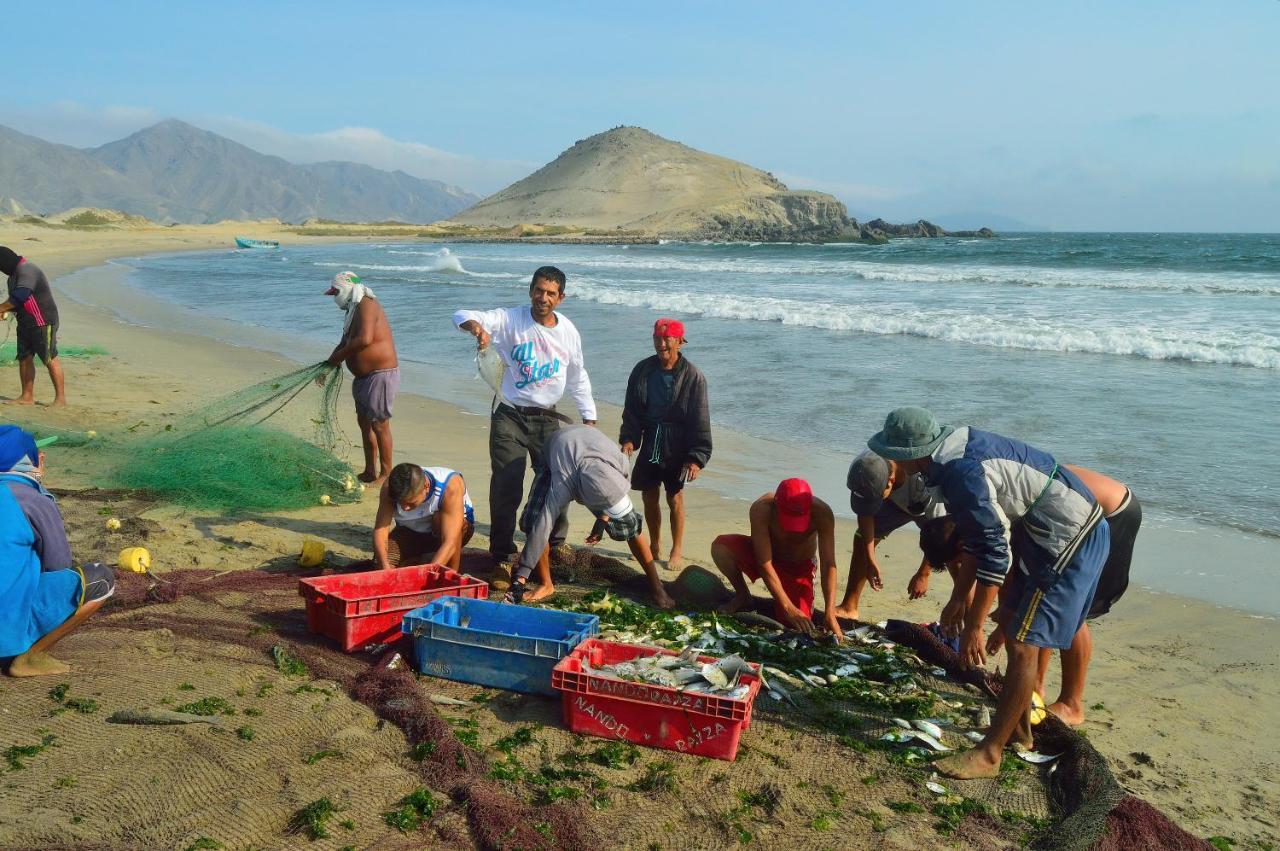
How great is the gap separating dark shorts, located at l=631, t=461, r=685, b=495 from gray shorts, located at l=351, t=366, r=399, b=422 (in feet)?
7.87

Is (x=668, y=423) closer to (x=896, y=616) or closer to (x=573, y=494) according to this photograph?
(x=573, y=494)

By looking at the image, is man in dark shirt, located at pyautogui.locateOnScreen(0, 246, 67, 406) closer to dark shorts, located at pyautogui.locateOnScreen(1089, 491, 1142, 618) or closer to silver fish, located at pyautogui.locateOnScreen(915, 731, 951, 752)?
silver fish, located at pyautogui.locateOnScreen(915, 731, 951, 752)

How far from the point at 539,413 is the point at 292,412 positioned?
3204 mm

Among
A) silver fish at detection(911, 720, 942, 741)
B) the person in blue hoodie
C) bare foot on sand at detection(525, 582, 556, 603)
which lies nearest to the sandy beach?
the person in blue hoodie

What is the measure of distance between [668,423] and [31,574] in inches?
147

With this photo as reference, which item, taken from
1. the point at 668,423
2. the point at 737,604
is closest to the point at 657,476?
the point at 668,423

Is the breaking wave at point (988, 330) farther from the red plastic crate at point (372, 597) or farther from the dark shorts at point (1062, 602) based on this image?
the red plastic crate at point (372, 597)

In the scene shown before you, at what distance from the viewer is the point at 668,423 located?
22.1 ft

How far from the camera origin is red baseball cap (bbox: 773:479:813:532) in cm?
564

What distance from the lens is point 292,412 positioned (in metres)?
8.77

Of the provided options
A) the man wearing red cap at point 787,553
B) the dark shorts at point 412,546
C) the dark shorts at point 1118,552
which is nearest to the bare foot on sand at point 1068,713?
the dark shorts at point 1118,552

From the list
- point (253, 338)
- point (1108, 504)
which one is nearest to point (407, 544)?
point (1108, 504)

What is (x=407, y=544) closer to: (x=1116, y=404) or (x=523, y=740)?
(x=523, y=740)

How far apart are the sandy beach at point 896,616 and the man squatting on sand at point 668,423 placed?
68 centimetres
